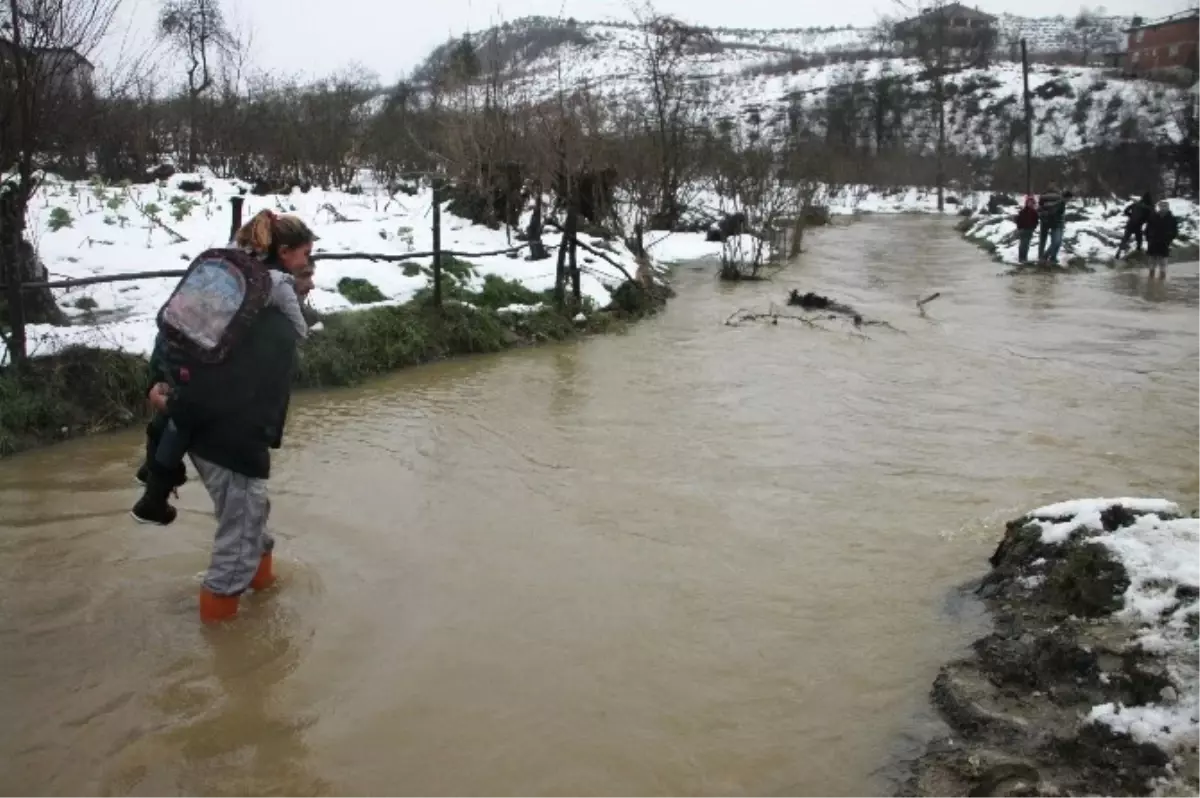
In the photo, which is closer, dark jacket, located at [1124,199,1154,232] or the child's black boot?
the child's black boot

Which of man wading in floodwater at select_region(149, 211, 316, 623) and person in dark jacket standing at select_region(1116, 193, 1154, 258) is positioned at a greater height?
person in dark jacket standing at select_region(1116, 193, 1154, 258)

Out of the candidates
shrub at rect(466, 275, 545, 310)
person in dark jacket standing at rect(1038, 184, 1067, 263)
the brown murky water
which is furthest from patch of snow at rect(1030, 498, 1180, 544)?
person in dark jacket standing at rect(1038, 184, 1067, 263)

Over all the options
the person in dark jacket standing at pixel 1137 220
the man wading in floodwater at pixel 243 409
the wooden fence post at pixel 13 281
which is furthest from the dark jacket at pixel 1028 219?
the man wading in floodwater at pixel 243 409

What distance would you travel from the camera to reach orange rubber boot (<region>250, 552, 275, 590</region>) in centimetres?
398

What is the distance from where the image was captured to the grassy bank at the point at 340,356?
250 inches

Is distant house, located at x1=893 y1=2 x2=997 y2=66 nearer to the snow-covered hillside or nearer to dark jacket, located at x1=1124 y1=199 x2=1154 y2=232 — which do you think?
the snow-covered hillside

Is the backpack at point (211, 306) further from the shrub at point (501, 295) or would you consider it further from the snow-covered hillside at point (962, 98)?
the snow-covered hillside at point (962, 98)

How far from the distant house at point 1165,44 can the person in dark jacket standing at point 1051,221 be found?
47.7 metres

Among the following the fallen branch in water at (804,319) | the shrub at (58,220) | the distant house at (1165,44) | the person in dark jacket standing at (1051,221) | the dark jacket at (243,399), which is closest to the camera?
the dark jacket at (243,399)

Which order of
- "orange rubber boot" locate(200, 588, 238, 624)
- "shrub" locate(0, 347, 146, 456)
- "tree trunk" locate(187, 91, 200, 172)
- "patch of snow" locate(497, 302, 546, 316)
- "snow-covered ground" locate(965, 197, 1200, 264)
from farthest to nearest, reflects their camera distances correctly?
1. "snow-covered ground" locate(965, 197, 1200, 264)
2. "tree trunk" locate(187, 91, 200, 172)
3. "patch of snow" locate(497, 302, 546, 316)
4. "shrub" locate(0, 347, 146, 456)
5. "orange rubber boot" locate(200, 588, 238, 624)

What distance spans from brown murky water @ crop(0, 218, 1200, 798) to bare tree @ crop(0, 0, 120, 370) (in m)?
1.36

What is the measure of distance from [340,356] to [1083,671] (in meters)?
6.63

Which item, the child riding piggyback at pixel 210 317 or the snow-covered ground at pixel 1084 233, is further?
the snow-covered ground at pixel 1084 233

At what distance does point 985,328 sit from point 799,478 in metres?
7.25
